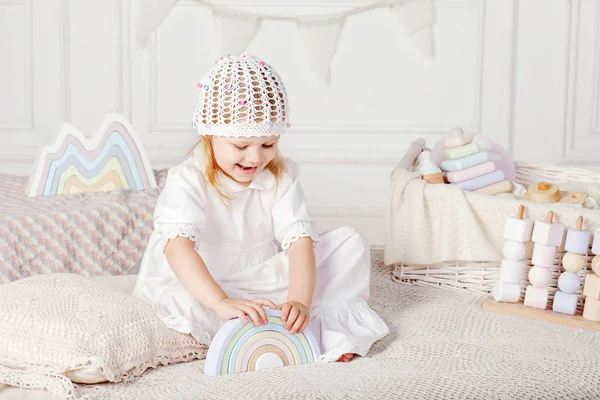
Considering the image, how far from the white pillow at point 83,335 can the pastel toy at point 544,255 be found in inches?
29.5

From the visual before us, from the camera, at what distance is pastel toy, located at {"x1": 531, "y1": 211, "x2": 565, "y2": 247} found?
1812mm

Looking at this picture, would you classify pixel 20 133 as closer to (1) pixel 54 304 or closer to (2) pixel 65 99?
(2) pixel 65 99

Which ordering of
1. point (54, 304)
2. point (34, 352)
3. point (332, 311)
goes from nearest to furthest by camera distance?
point (34, 352), point (54, 304), point (332, 311)

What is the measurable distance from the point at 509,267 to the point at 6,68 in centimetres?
212

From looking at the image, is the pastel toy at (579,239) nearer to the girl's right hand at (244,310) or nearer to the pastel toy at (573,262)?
the pastel toy at (573,262)

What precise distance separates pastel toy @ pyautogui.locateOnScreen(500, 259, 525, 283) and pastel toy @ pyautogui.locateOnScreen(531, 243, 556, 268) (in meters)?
0.04

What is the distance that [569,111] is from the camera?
3.24 meters

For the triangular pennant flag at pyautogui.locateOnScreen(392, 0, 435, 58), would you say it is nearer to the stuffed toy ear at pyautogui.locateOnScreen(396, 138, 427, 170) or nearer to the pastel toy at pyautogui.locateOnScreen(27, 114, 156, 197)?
the stuffed toy ear at pyautogui.locateOnScreen(396, 138, 427, 170)

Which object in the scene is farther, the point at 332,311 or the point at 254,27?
the point at 254,27

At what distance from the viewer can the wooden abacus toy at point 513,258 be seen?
1840 mm

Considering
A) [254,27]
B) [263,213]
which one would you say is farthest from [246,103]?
[254,27]

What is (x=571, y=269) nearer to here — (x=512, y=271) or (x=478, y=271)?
(x=512, y=271)

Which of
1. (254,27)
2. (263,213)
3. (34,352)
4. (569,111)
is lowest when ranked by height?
(34,352)

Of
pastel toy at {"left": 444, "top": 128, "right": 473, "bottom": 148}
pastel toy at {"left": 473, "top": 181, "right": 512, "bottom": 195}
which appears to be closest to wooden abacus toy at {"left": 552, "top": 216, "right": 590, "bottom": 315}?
pastel toy at {"left": 473, "top": 181, "right": 512, "bottom": 195}
